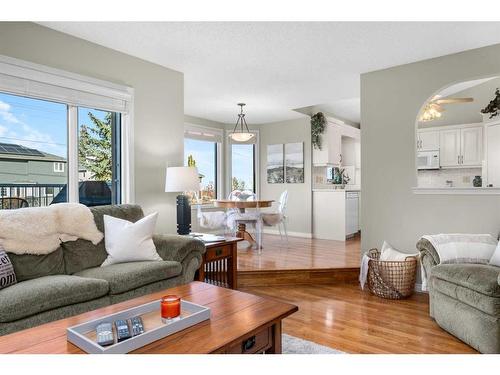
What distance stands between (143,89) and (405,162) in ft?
9.74

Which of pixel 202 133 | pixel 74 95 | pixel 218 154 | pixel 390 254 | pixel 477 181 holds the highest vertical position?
pixel 202 133

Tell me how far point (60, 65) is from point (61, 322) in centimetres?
235

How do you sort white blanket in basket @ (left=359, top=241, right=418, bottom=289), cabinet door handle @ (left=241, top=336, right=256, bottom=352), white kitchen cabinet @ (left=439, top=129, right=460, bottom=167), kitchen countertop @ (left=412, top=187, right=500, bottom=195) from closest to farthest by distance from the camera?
cabinet door handle @ (left=241, top=336, right=256, bottom=352)
kitchen countertop @ (left=412, top=187, right=500, bottom=195)
white blanket in basket @ (left=359, top=241, right=418, bottom=289)
white kitchen cabinet @ (left=439, top=129, right=460, bottom=167)

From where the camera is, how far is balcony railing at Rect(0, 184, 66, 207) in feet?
9.51

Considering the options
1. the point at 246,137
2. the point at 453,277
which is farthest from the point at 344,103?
the point at 453,277

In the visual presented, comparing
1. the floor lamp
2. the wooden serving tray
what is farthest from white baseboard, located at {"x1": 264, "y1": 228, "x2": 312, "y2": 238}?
the wooden serving tray

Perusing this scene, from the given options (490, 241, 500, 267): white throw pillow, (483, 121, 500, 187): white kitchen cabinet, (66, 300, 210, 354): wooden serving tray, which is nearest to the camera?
(66, 300, 210, 354): wooden serving tray

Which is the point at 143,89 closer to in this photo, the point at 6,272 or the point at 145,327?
the point at 6,272

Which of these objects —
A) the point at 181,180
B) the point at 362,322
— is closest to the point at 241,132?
the point at 181,180

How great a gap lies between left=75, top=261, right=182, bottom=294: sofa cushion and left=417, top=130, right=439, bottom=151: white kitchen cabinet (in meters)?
5.64

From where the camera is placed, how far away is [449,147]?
6.34m

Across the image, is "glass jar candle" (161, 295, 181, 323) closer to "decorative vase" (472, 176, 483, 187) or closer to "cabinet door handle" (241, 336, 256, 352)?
"cabinet door handle" (241, 336, 256, 352)

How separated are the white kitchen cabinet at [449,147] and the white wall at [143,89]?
194 inches
